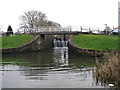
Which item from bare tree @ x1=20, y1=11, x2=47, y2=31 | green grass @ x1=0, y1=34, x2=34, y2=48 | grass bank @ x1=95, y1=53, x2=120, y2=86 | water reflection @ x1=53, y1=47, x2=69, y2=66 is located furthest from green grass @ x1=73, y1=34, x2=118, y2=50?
bare tree @ x1=20, y1=11, x2=47, y2=31

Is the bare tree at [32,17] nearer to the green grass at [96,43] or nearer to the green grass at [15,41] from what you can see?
the green grass at [15,41]

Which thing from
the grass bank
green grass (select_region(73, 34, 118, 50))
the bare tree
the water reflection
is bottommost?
the water reflection

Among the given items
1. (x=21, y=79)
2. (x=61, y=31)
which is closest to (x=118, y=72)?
(x=21, y=79)

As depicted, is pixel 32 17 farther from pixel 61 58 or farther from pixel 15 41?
pixel 61 58

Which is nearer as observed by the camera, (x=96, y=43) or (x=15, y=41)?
(x=96, y=43)

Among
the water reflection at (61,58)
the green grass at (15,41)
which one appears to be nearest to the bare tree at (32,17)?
the green grass at (15,41)

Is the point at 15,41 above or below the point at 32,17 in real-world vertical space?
below

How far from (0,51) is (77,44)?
1239 centimetres

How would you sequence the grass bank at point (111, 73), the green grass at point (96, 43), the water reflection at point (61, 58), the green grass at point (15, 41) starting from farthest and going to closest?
the green grass at point (15, 41) → the green grass at point (96, 43) → the water reflection at point (61, 58) → the grass bank at point (111, 73)

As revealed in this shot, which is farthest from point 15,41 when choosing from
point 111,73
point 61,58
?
point 111,73

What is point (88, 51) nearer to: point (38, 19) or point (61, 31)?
point (61, 31)

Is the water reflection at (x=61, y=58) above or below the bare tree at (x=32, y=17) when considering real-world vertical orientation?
below

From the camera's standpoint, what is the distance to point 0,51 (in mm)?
33312

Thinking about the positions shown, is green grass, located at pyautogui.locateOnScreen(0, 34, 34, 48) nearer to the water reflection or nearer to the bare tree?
the water reflection
